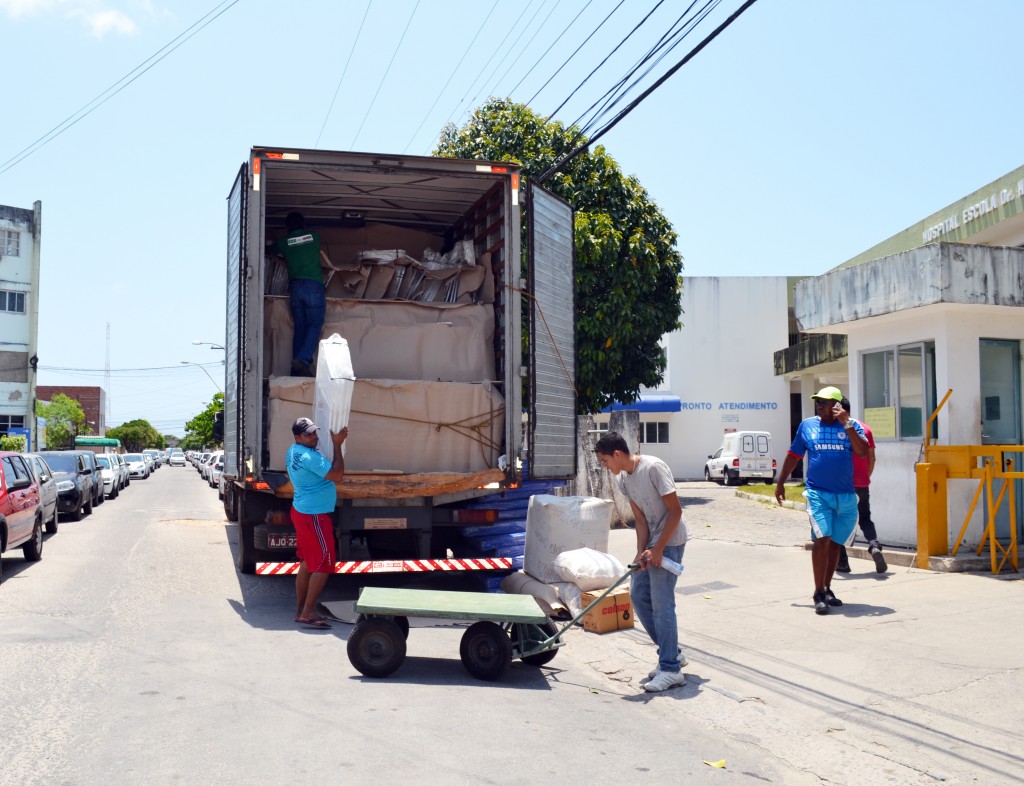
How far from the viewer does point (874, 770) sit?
481 cm

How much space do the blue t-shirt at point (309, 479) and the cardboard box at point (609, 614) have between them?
90.2 inches

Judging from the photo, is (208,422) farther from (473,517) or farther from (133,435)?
(133,435)

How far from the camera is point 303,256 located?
9758mm

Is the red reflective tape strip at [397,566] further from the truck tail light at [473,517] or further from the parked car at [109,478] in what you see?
the parked car at [109,478]

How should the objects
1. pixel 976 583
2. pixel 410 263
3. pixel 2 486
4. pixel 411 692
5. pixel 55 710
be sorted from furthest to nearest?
1. pixel 2 486
2. pixel 410 263
3. pixel 976 583
4. pixel 411 692
5. pixel 55 710

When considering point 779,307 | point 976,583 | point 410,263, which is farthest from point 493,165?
point 779,307

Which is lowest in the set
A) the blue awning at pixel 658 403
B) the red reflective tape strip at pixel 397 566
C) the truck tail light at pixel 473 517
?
the red reflective tape strip at pixel 397 566

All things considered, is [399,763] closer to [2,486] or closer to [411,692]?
[411,692]

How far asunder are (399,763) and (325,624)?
3.71 metres

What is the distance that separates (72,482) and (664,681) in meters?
16.7

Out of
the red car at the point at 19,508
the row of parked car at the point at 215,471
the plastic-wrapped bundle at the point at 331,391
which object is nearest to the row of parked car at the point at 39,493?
the red car at the point at 19,508

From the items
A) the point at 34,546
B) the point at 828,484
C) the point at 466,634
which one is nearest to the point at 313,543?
the point at 466,634

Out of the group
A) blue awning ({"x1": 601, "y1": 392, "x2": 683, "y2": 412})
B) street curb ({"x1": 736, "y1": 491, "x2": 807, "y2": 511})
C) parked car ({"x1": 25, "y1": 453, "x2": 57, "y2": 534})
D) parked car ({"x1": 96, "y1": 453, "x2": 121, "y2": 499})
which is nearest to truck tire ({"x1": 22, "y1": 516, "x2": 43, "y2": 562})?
parked car ({"x1": 25, "y1": 453, "x2": 57, "y2": 534})

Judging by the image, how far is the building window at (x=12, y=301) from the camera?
52188 mm
